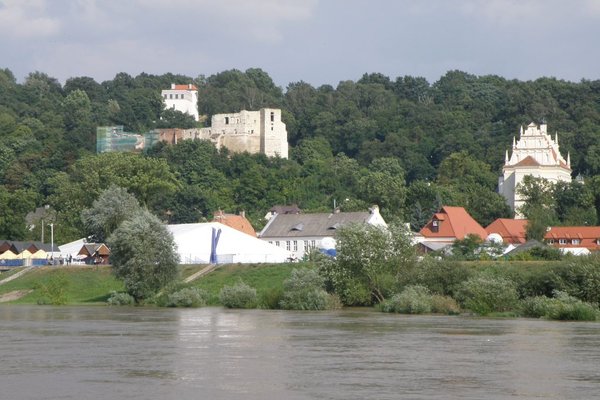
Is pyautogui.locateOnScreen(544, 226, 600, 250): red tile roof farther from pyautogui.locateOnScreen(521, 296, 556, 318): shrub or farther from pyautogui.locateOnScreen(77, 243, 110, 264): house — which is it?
pyautogui.locateOnScreen(521, 296, 556, 318): shrub

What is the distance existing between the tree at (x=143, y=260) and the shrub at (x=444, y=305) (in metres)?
17.9

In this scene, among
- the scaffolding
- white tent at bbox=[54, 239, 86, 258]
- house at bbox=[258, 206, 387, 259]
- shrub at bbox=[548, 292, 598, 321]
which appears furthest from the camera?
the scaffolding

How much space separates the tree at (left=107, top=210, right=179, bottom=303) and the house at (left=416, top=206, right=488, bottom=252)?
38.4 metres

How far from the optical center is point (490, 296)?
2098 inches

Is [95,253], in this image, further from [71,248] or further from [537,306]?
[537,306]

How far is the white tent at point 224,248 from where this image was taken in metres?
87.3

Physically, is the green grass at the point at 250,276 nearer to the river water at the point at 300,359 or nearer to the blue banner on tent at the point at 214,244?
the blue banner on tent at the point at 214,244

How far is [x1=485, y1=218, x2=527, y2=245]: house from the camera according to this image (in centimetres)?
10275

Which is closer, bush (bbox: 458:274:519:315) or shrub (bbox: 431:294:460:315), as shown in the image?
bush (bbox: 458:274:519:315)

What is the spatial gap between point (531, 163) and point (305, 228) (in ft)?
115

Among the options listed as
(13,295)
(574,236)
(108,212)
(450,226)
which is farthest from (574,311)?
(450,226)

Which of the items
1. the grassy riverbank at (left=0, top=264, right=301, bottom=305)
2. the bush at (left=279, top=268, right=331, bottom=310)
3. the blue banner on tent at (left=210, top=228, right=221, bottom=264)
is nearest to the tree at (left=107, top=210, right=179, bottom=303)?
the grassy riverbank at (left=0, top=264, right=301, bottom=305)

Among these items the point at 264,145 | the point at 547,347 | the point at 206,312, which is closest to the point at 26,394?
the point at 547,347

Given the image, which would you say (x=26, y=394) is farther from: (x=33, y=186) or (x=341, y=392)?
(x=33, y=186)
